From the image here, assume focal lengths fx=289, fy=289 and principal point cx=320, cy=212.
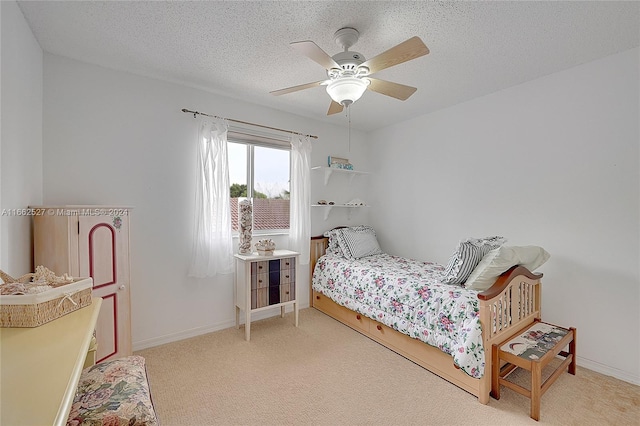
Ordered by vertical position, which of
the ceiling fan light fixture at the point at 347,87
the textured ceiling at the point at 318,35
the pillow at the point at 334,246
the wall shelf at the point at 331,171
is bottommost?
the pillow at the point at 334,246

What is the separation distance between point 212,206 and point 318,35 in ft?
6.10

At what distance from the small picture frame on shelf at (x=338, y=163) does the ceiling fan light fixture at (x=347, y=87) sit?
2.01 metres

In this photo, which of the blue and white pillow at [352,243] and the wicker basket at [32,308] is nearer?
the wicker basket at [32,308]

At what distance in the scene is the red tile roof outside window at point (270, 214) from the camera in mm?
3438

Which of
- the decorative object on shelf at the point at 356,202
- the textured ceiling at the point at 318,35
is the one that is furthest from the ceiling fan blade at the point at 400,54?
the decorative object on shelf at the point at 356,202

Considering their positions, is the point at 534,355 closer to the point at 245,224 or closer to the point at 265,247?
the point at 265,247

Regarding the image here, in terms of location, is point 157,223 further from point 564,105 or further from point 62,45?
point 564,105

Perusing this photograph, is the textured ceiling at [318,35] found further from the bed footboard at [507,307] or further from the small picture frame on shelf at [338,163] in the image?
the bed footboard at [507,307]

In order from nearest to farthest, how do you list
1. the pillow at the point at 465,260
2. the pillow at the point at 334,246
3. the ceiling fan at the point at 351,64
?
the ceiling fan at the point at 351,64 → the pillow at the point at 465,260 → the pillow at the point at 334,246

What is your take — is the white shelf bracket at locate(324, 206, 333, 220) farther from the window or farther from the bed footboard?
the bed footboard

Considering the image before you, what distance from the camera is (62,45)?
7.06 feet

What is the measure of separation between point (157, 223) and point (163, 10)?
1.75 meters

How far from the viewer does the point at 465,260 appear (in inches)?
96.3

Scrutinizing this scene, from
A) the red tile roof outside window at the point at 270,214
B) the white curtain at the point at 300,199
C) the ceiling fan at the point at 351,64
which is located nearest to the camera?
the ceiling fan at the point at 351,64
